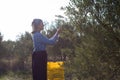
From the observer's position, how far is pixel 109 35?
23.4 feet

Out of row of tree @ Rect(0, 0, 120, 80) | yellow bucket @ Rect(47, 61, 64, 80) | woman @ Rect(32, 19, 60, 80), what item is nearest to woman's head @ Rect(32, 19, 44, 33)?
woman @ Rect(32, 19, 60, 80)

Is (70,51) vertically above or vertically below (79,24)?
below

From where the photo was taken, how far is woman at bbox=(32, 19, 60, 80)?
23.4ft

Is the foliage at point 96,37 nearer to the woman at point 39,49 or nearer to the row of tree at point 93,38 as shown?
the row of tree at point 93,38

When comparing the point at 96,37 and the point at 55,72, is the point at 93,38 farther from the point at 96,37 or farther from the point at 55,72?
the point at 55,72

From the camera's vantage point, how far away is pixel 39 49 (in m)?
7.23

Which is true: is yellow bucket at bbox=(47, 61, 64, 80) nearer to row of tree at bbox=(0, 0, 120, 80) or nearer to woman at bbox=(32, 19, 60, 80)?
row of tree at bbox=(0, 0, 120, 80)

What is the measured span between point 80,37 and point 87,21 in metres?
0.41

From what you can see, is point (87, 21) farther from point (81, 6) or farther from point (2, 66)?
point (2, 66)

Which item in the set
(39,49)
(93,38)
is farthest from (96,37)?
(39,49)

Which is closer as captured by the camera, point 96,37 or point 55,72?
point 96,37

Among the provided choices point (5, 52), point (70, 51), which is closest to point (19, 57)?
point (5, 52)

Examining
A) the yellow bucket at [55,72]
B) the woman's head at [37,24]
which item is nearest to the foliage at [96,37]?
the yellow bucket at [55,72]

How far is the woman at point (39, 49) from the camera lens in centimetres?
714
